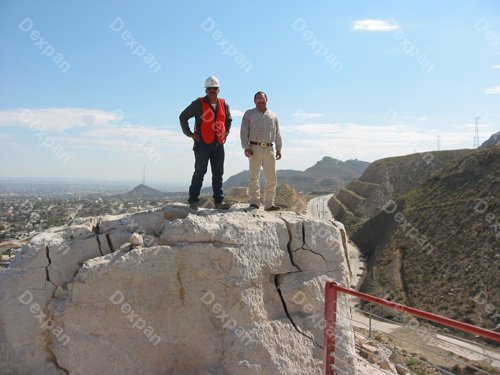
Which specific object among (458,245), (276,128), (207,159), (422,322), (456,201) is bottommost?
(422,322)

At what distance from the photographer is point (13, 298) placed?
6250mm

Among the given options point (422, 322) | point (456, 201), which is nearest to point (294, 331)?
point (422, 322)

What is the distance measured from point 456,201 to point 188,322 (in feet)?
166

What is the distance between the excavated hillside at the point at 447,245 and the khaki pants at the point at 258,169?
89.7ft

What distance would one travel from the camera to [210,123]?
784 cm

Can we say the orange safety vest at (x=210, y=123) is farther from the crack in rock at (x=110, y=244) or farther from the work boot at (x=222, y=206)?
the crack in rock at (x=110, y=244)

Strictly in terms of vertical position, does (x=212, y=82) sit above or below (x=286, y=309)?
above

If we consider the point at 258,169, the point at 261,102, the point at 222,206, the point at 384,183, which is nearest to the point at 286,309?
the point at 222,206

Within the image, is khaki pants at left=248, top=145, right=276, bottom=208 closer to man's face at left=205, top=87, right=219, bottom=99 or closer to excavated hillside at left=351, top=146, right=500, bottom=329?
man's face at left=205, top=87, right=219, bottom=99

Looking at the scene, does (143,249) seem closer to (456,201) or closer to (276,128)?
(276,128)

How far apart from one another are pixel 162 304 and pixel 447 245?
138ft

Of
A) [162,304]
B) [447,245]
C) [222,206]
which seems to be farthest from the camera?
[447,245]

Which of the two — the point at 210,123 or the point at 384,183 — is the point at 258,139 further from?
the point at 384,183

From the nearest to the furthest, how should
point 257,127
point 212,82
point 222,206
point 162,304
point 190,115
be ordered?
point 162,304, point 212,82, point 190,115, point 257,127, point 222,206
